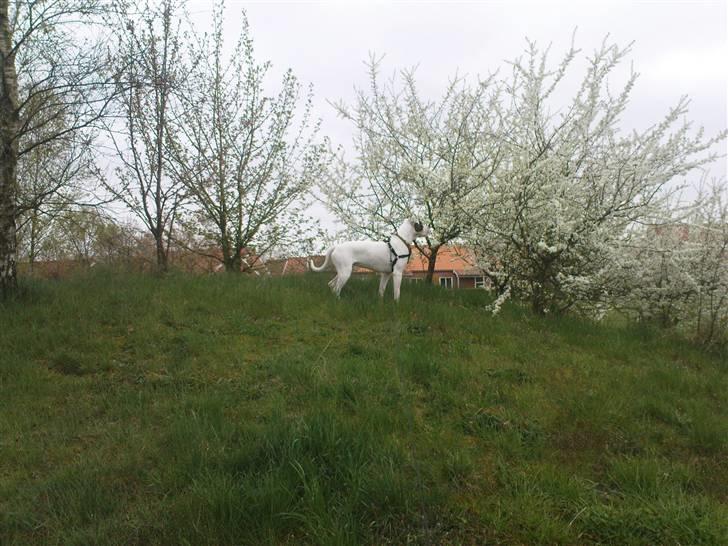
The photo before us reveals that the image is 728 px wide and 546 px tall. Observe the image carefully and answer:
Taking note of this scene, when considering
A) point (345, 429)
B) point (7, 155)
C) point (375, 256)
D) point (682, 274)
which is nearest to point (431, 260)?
point (375, 256)

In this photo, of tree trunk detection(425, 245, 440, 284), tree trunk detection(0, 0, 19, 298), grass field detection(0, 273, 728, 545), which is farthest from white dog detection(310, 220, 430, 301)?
tree trunk detection(0, 0, 19, 298)

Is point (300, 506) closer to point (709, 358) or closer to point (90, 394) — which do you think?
point (90, 394)

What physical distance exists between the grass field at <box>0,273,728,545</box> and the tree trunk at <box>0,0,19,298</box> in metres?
0.57

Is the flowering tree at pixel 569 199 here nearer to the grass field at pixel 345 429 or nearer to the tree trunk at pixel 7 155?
the grass field at pixel 345 429

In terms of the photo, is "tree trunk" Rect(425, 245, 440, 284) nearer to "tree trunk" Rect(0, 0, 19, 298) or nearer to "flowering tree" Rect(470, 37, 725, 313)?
"flowering tree" Rect(470, 37, 725, 313)

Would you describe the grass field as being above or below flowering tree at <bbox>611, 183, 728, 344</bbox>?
below

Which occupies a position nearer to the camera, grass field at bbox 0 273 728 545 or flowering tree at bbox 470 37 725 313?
grass field at bbox 0 273 728 545

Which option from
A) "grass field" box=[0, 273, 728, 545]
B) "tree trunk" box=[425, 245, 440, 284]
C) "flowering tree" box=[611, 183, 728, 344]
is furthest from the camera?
"tree trunk" box=[425, 245, 440, 284]

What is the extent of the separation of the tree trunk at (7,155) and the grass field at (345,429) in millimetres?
574

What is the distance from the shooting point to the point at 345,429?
10.7ft

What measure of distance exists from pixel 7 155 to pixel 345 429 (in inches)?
266

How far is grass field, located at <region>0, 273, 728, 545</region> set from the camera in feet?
8.57

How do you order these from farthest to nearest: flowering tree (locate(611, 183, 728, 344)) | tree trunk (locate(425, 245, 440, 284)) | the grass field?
tree trunk (locate(425, 245, 440, 284)) < flowering tree (locate(611, 183, 728, 344)) < the grass field

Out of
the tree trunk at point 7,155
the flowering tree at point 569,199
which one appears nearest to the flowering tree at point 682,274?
the flowering tree at point 569,199
